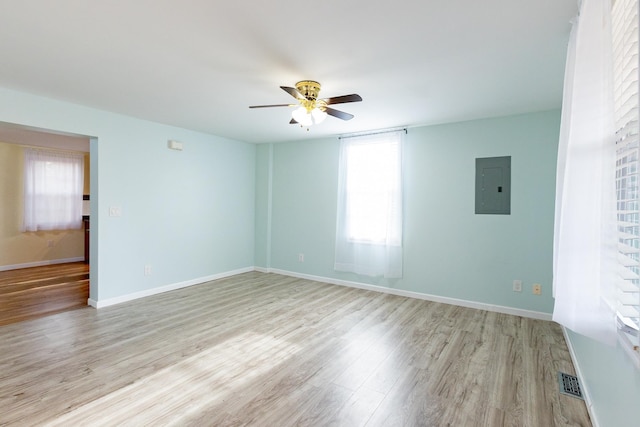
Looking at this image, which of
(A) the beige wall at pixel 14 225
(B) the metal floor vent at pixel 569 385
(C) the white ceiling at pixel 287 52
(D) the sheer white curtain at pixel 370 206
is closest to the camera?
(C) the white ceiling at pixel 287 52

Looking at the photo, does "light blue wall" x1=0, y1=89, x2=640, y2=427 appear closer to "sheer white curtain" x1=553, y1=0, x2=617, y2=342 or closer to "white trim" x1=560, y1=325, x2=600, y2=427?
"white trim" x1=560, y1=325, x2=600, y2=427

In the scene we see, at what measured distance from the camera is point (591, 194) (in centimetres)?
131

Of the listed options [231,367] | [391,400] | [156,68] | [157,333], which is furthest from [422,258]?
[156,68]

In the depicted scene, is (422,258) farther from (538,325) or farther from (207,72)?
(207,72)

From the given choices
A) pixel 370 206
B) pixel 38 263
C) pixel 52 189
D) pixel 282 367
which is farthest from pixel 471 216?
pixel 38 263

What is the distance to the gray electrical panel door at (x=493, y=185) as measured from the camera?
3.68 meters

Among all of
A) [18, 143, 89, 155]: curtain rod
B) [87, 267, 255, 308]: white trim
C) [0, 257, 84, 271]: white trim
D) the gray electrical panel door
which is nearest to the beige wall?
[0, 257, 84, 271]: white trim

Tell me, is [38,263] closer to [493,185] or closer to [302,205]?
[302,205]

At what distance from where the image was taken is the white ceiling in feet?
5.82

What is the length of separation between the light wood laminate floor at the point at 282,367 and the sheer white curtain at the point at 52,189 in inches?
146

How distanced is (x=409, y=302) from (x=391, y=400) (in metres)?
2.18

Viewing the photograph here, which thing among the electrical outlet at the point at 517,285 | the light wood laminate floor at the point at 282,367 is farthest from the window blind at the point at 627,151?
the electrical outlet at the point at 517,285

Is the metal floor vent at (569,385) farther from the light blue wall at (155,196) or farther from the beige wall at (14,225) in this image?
the beige wall at (14,225)

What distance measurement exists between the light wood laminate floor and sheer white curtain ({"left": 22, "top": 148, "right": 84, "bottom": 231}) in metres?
3.70
